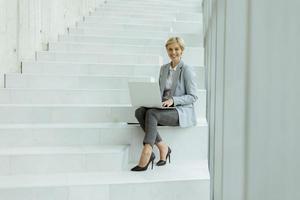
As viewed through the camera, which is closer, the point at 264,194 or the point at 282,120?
the point at 282,120

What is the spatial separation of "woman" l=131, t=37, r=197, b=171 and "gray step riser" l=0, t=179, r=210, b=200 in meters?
0.29

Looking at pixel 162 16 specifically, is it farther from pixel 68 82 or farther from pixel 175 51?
pixel 175 51

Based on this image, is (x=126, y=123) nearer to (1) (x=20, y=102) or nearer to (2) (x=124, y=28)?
(1) (x=20, y=102)

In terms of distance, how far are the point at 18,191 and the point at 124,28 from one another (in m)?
3.34

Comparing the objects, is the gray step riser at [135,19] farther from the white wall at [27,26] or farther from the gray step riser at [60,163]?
the gray step riser at [60,163]

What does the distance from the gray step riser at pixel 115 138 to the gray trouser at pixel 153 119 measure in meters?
0.14

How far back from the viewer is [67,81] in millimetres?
3730

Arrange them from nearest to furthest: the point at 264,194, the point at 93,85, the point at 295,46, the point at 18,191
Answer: the point at 295,46, the point at 264,194, the point at 18,191, the point at 93,85

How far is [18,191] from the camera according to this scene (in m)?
2.28

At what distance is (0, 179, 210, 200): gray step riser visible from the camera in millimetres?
2303

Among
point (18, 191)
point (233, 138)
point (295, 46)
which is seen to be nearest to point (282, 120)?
point (295, 46)

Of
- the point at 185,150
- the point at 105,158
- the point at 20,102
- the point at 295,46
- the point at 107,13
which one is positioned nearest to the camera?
the point at 295,46

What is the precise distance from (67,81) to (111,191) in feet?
5.56

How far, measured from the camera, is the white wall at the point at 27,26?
3562 mm
